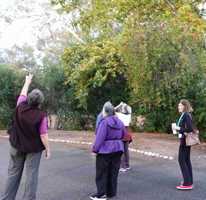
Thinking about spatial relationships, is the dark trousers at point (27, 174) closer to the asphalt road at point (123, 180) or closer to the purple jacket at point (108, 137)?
the asphalt road at point (123, 180)

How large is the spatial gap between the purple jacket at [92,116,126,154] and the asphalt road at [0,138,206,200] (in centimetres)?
97

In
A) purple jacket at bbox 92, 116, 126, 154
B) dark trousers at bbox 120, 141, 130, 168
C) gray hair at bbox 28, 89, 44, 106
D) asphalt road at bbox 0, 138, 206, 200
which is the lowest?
asphalt road at bbox 0, 138, 206, 200

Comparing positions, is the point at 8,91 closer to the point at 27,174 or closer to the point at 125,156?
the point at 125,156

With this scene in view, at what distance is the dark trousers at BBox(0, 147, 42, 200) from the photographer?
375 centimetres

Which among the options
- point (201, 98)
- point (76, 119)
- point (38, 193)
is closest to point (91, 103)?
point (76, 119)

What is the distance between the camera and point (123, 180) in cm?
552

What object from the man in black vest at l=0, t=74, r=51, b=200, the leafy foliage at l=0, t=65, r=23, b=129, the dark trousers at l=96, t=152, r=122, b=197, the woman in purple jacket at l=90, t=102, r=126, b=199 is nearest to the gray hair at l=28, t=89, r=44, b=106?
the man in black vest at l=0, t=74, r=51, b=200

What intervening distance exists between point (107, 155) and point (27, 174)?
4.44 feet

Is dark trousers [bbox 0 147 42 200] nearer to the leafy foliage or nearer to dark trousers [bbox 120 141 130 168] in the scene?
dark trousers [bbox 120 141 130 168]

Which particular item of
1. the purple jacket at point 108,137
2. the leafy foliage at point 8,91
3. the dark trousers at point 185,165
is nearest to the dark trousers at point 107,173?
the purple jacket at point 108,137

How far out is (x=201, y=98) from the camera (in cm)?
1061

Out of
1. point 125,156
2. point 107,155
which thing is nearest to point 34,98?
point 107,155

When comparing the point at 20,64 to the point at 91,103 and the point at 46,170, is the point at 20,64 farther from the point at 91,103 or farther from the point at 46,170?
the point at 46,170

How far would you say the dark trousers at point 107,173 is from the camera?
4246 millimetres
